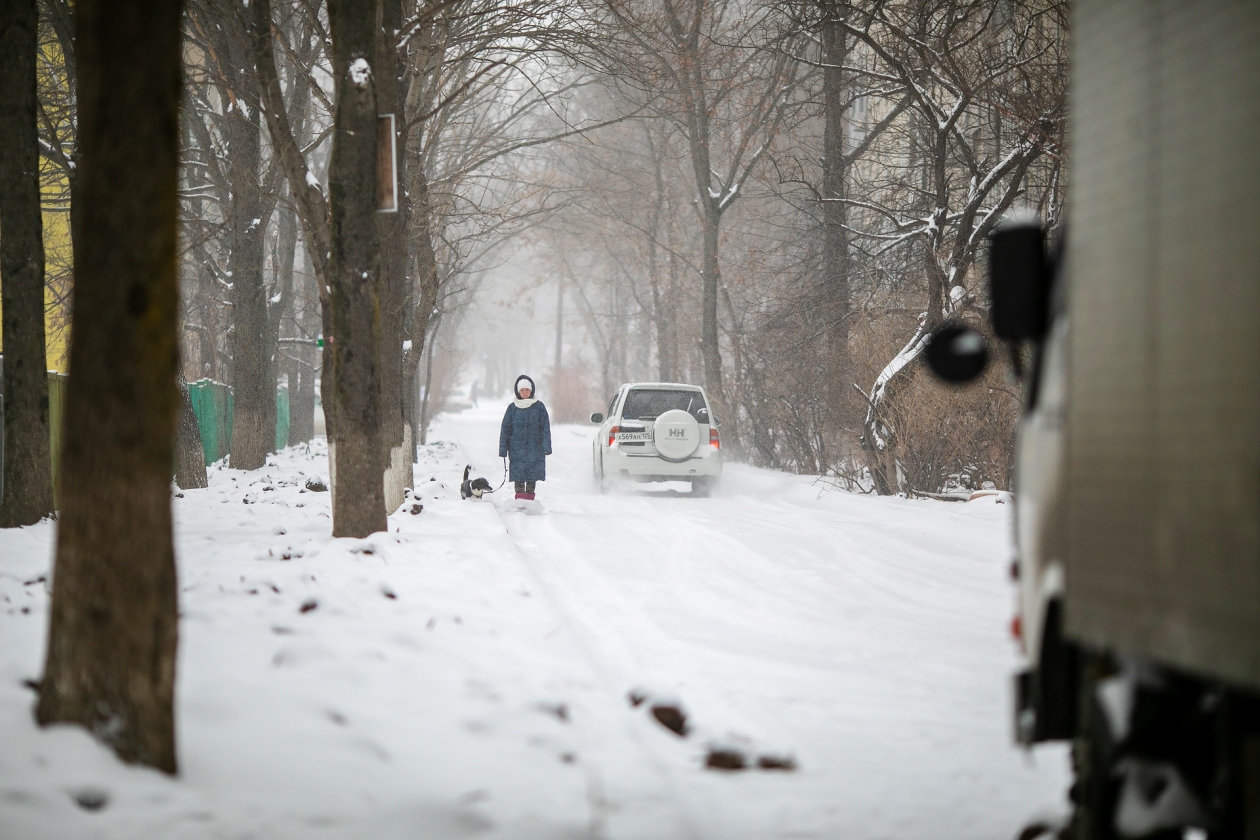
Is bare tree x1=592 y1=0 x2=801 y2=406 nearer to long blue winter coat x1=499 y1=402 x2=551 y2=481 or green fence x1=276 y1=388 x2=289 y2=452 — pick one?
long blue winter coat x1=499 y1=402 x2=551 y2=481

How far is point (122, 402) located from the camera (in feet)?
10.9

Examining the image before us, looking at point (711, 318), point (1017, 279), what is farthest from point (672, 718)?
point (711, 318)

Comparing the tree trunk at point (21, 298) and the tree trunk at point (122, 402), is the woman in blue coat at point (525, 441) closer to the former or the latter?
the tree trunk at point (21, 298)

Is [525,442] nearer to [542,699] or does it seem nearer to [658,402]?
[658,402]

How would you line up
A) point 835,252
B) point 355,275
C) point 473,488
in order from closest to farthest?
1. point 355,275
2. point 473,488
3. point 835,252

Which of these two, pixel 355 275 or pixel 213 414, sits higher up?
pixel 355 275

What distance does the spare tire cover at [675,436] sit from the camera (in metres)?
15.8

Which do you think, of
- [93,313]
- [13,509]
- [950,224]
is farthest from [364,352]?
[950,224]

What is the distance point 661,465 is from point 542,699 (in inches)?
451

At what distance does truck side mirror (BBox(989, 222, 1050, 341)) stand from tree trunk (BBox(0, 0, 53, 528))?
371 inches

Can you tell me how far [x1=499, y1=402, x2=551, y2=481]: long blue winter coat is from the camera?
1389 cm

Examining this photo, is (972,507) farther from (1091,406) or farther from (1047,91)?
(1091,406)

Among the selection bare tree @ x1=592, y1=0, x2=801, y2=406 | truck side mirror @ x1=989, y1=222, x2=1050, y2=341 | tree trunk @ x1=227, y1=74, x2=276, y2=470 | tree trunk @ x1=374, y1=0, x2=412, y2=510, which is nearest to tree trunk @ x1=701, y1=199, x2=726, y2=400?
bare tree @ x1=592, y1=0, x2=801, y2=406

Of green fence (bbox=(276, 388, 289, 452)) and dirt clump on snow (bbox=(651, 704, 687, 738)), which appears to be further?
green fence (bbox=(276, 388, 289, 452))
